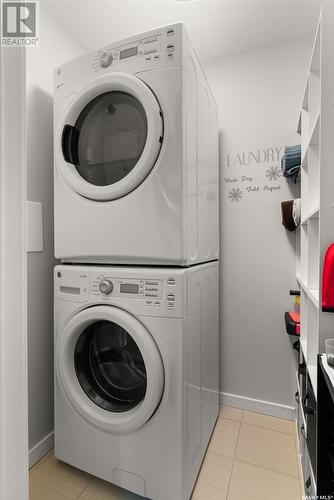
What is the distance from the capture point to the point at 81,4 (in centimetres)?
154

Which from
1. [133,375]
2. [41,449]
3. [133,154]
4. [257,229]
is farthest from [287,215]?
[41,449]

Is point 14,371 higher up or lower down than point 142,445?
higher up

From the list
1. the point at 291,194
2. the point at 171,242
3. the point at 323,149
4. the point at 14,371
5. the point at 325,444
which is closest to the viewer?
the point at 14,371

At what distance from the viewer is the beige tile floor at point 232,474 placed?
1248 millimetres

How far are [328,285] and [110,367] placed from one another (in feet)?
3.31

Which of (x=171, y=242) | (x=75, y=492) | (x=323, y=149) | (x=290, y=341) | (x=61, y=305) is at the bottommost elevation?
(x=75, y=492)

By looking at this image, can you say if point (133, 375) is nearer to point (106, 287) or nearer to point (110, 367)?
point (110, 367)

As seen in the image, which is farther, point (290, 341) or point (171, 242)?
point (290, 341)

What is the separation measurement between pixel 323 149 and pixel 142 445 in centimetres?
131

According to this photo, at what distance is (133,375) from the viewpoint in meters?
1.29

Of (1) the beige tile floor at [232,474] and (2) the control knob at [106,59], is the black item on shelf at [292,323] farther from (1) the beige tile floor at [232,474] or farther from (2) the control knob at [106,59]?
(2) the control knob at [106,59]

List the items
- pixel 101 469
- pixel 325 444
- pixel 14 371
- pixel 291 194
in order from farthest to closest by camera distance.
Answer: pixel 291 194, pixel 101 469, pixel 325 444, pixel 14 371

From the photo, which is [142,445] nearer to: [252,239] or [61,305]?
[61,305]

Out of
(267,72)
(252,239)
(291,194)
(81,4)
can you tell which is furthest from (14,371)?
(267,72)
